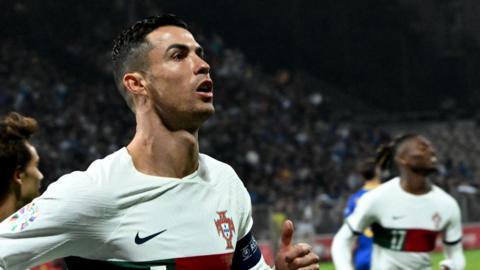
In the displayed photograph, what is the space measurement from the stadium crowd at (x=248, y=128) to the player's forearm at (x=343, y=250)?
34.5ft

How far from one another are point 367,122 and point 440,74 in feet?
18.6

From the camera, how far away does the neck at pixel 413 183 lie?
7.40 meters

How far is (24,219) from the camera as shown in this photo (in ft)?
Answer: 9.84

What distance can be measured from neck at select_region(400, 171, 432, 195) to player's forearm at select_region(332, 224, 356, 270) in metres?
0.65

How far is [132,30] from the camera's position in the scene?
11.2 ft

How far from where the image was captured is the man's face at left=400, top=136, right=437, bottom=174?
285 inches

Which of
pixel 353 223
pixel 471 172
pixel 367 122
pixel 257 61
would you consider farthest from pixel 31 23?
pixel 353 223

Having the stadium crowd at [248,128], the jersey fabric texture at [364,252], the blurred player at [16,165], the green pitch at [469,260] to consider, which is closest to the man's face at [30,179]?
the blurred player at [16,165]

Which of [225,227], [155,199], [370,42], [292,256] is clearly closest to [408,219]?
[225,227]

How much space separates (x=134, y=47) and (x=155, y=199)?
612mm

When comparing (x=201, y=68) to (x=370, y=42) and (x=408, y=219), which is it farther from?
(x=370, y=42)

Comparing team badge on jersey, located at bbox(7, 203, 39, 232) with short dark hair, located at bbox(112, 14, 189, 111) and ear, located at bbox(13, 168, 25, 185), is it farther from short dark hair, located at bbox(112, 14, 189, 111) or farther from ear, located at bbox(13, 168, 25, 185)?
ear, located at bbox(13, 168, 25, 185)

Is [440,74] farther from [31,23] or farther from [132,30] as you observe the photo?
[132,30]

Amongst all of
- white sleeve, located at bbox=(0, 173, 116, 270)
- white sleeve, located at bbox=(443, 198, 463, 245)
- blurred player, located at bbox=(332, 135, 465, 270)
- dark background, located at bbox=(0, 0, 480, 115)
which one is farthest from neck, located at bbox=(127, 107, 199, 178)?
dark background, located at bbox=(0, 0, 480, 115)
